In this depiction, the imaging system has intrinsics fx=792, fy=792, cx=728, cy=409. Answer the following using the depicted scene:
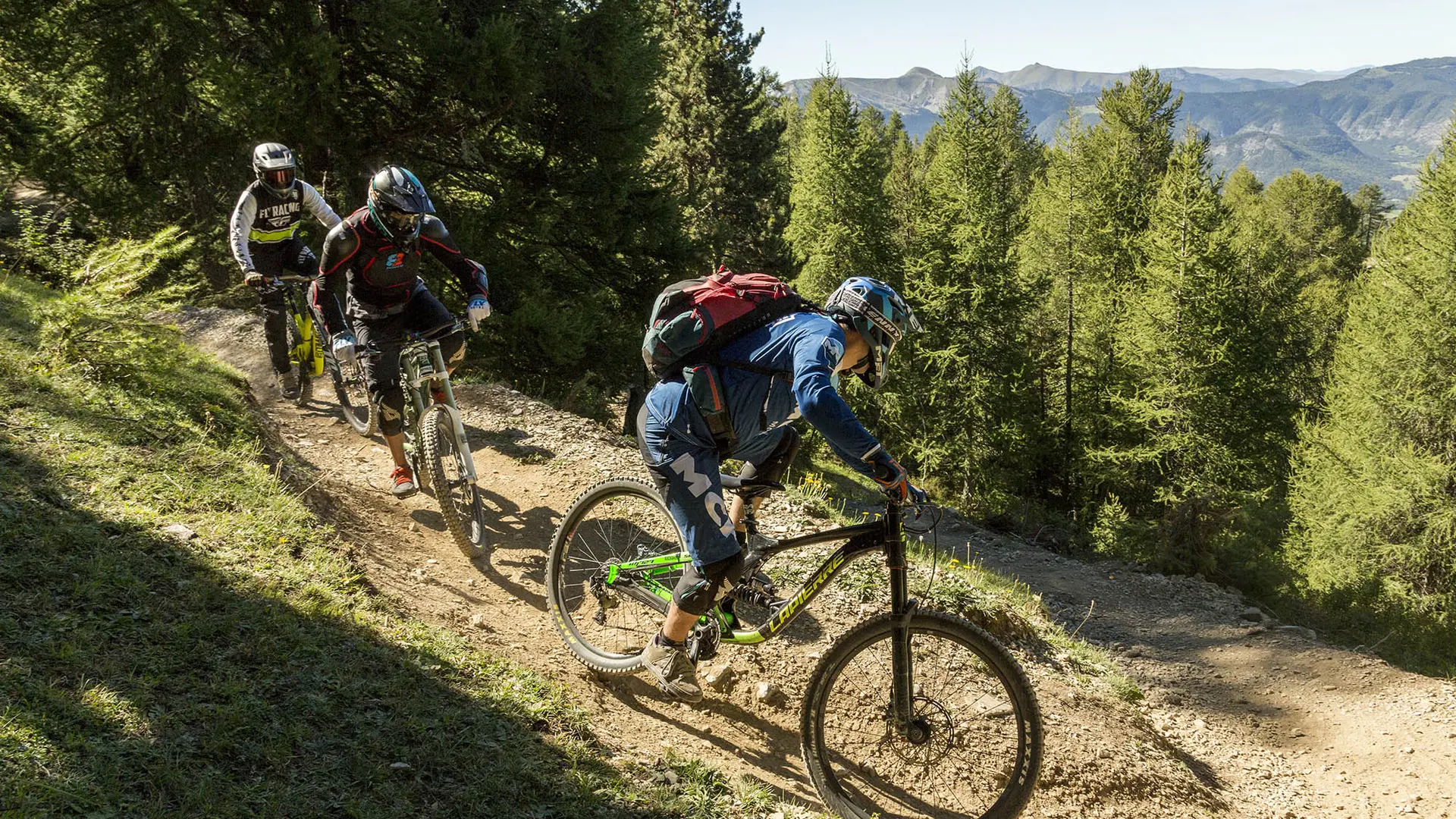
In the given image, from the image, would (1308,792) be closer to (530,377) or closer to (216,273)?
(530,377)

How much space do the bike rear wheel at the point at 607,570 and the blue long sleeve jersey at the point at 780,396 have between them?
850 mm

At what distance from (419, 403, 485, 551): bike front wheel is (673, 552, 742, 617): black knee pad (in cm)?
259

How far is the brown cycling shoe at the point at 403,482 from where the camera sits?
6.71 m

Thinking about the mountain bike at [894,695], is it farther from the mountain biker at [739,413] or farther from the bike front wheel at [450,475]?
the bike front wheel at [450,475]

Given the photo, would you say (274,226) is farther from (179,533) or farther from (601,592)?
(601,592)

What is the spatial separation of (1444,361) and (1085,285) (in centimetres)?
1162

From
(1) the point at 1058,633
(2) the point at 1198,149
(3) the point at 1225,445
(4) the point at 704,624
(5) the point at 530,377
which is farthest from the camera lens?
(2) the point at 1198,149

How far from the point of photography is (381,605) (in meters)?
4.85

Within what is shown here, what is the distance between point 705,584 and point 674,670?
25.1 inches

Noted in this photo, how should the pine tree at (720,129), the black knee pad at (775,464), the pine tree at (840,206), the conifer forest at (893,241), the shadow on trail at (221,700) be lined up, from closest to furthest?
the shadow on trail at (221,700) < the black knee pad at (775,464) < the conifer forest at (893,241) < the pine tree at (840,206) < the pine tree at (720,129)

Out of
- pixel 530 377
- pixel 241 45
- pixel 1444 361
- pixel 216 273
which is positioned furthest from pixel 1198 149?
pixel 216 273

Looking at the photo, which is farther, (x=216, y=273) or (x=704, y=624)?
(x=216, y=273)

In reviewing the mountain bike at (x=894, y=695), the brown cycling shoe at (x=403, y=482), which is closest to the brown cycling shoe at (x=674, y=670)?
the mountain bike at (x=894, y=695)

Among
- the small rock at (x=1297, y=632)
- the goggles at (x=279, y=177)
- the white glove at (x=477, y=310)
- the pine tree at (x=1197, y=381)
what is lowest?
the small rock at (x=1297, y=632)
